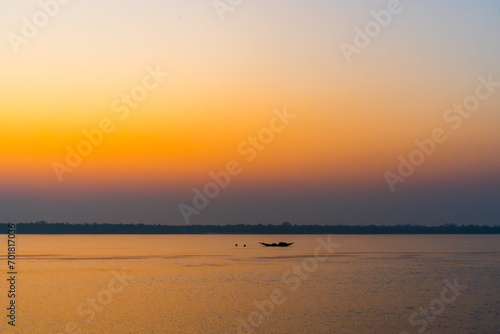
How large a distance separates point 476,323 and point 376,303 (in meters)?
7.46

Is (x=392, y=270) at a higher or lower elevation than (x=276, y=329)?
higher

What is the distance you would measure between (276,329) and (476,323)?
999 cm

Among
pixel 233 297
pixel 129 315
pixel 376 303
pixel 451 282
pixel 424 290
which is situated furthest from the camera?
pixel 451 282

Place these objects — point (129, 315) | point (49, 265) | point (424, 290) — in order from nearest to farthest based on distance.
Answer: point (129, 315) → point (424, 290) → point (49, 265)

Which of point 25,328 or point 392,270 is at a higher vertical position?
point 392,270

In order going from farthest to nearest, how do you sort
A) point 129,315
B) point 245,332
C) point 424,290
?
1. point 424,290
2. point 129,315
3. point 245,332

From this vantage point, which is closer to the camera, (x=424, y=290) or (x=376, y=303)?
(x=376, y=303)

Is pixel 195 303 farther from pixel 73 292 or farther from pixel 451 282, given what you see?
pixel 451 282

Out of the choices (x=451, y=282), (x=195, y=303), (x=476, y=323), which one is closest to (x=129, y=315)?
(x=195, y=303)

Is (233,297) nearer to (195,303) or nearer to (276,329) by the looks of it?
(195,303)

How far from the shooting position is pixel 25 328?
29.5m

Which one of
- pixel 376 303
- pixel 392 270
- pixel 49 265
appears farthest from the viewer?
pixel 49 265

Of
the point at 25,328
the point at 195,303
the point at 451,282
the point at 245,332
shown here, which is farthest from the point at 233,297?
the point at 451,282

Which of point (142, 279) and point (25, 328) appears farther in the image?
point (142, 279)
